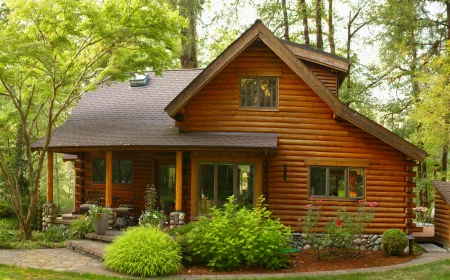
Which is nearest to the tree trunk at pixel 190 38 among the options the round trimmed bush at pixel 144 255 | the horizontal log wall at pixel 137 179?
the horizontal log wall at pixel 137 179

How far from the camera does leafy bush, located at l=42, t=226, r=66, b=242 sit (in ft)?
50.2

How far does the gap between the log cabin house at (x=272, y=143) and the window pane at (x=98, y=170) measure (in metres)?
2.69

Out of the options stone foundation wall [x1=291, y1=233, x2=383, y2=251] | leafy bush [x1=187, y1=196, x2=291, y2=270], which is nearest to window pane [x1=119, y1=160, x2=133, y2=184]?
stone foundation wall [x1=291, y1=233, x2=383, y2=251]

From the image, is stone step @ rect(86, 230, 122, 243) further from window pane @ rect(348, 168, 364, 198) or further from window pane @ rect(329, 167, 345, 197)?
window pane @ rect(348, 168, 364, 198)

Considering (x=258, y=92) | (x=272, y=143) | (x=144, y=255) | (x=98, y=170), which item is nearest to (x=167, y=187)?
(x=98, y=170)

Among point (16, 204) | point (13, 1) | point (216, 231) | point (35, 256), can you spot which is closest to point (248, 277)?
point (216, 231)

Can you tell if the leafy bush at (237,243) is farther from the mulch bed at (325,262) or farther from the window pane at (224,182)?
the window pane at (224,182)

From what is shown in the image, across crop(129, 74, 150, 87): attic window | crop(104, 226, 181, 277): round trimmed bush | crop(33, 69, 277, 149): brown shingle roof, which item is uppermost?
crop(129, 74, 150, 87): attic window

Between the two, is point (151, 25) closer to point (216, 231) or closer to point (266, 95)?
point (266, 95)

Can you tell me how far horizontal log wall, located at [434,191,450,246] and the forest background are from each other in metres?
5.67

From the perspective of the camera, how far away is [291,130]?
15492mm

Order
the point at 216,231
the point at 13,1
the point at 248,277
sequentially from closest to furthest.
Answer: the point at 248,277
the point at 216,231
the point at 13,1

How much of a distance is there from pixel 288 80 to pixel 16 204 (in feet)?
29.8

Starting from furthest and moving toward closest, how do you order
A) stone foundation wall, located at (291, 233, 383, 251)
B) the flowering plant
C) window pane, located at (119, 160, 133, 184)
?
1. the flowering plant
2. window pane, located at (119, 160, 133, 184)
3. stone foundation wall, located at (291, 233, 383, 251)
